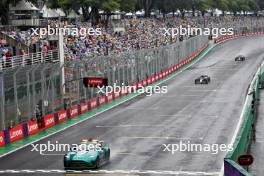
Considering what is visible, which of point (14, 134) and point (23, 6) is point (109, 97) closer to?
point (23, 6)

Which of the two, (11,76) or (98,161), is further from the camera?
(11,76)

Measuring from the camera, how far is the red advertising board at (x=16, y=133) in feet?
136

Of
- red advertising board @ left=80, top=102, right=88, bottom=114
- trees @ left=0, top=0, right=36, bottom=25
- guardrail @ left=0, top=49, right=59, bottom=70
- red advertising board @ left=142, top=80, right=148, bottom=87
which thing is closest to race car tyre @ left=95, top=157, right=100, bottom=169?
guardrail @ left=0, top=49, right=59, bottom=70

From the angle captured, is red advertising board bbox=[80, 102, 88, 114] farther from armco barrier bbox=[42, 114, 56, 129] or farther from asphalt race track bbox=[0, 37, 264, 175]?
armco barrier bbox=[42, 114, 56, 129]

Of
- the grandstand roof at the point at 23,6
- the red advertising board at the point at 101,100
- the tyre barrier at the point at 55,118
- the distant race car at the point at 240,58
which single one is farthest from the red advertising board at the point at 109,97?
the distant race car at the point at 240,58

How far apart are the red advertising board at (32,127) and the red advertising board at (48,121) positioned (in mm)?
1009

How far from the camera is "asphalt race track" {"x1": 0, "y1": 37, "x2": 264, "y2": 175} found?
33344 millimetres

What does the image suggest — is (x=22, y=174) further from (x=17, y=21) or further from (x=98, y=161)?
(x=17, y=21)

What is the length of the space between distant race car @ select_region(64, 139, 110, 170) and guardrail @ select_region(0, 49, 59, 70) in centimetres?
1384

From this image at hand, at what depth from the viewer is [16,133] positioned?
4206 centimetres

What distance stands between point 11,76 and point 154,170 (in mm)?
13387

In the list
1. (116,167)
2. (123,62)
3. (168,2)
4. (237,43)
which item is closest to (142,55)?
(123,62)

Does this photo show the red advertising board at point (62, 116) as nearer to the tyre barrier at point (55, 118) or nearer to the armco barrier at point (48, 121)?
the tyre barrier at point (55, 118)

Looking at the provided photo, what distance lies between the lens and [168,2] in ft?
488
